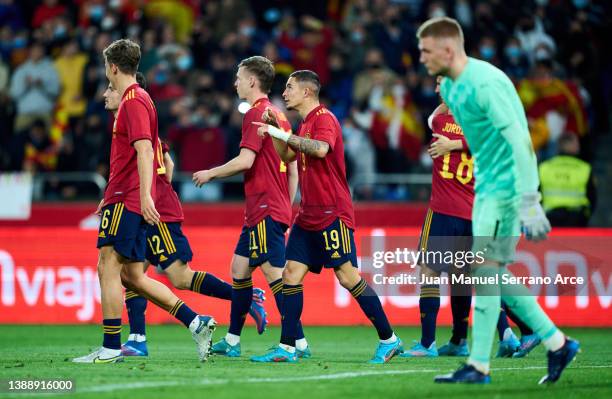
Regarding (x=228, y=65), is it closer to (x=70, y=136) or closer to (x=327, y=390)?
(x=70, y=136)

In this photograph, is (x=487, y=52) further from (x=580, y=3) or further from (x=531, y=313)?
(x=531, y=313)

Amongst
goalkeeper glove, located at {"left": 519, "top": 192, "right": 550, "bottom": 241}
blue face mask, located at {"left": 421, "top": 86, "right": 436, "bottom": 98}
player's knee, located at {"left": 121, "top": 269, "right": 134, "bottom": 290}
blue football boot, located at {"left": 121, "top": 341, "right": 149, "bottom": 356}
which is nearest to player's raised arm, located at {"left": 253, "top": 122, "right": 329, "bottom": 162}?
player's knee, located at {"left": 121, "top": 269, "right": 134, "bottom": 290}

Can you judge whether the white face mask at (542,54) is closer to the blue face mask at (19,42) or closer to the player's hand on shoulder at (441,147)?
the player's hand on shoulder at (441,147)

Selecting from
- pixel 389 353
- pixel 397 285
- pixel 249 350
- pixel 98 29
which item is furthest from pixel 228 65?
pixel 389 353

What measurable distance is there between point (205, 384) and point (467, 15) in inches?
539

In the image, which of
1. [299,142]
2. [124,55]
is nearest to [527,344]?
[299,142]

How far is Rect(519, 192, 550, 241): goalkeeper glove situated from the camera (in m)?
7.11

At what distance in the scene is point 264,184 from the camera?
33.6 ft

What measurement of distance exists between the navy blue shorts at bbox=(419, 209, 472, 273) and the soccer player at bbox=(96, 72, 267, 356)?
1.71 m

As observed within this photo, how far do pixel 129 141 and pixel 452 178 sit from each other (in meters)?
3.22

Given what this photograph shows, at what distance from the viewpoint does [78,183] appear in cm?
1830

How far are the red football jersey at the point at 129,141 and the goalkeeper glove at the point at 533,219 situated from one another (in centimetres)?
321

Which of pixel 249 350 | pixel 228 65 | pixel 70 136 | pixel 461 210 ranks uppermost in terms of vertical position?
pixel 228 65

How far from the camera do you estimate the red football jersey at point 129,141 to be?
29.2 ft
